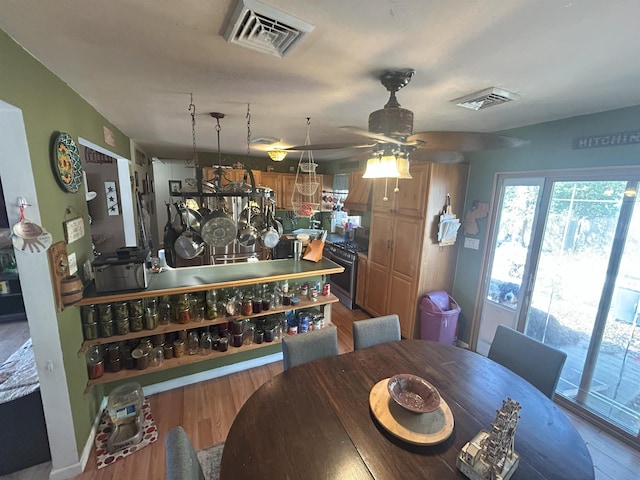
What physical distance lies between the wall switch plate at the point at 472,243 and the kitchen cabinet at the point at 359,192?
4.98ft

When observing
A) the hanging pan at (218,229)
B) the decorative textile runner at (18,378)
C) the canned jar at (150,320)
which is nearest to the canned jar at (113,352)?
the canned jar at (150,320)

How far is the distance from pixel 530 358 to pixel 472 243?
5.03 ft

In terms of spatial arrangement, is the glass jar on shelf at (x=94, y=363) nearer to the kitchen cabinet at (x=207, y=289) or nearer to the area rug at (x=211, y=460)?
the kitchen cabinet at (x=207, y=289)

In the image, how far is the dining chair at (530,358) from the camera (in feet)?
5.47

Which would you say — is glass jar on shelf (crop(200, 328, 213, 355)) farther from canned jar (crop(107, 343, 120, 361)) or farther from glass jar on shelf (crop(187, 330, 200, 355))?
canned jar (crop(107, 343, 120, 361))

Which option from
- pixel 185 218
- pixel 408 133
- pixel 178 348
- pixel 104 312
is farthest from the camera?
pixel 178 348

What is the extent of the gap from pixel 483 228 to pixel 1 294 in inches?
229

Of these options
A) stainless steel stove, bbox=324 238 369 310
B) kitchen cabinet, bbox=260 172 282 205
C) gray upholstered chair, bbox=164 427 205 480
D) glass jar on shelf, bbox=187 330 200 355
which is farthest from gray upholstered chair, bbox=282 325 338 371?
kitchen cabinet, bbox=260 172 282 205

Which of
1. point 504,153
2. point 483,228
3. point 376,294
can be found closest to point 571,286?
point 483,228

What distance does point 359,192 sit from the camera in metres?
4.25

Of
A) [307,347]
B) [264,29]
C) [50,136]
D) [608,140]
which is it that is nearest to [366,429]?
[307,347]

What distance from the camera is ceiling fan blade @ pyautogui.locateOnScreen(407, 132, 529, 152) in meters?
1.27

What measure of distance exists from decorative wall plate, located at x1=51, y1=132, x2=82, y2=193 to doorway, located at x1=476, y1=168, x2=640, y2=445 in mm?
3593

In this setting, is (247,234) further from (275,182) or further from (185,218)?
(275,182)
